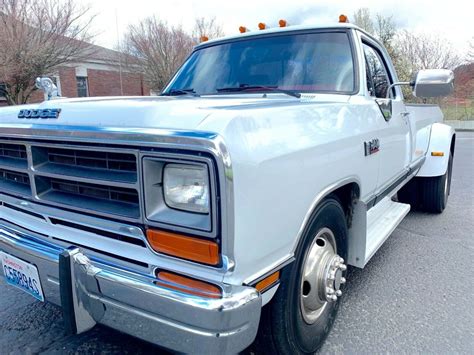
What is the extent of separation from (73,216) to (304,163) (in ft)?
3.64

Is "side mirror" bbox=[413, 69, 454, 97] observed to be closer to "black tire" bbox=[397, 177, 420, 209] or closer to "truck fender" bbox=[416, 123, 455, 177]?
"truck fender" bbox=[416, 123, 455, 177]

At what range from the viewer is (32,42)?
584 inches

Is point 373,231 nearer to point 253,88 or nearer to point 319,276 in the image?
point 319,276

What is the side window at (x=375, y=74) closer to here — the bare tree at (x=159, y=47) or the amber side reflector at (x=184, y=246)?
the amber side reflector at (x=184, y=246)

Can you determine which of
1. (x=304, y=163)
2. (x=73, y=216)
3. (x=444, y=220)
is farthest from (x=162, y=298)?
(x=444, y=220)

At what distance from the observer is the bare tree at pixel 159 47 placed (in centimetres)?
2298

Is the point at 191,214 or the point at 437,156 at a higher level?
the point at 191,214

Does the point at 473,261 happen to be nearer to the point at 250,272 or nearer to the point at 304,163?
the point at 304,163

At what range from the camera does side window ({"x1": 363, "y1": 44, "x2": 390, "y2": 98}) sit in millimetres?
3168

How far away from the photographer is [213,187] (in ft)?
4.64

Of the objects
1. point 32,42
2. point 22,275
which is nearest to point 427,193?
point 22,275

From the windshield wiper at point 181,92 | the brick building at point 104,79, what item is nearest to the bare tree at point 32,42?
the brick building at point 104,79

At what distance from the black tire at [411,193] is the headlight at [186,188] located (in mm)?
4092

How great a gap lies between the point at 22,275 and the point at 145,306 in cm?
87
